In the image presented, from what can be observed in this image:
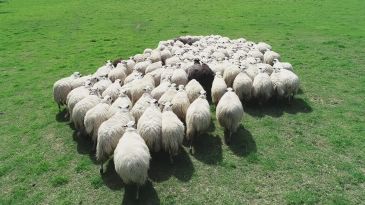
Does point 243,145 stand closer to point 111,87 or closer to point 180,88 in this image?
point 180,88

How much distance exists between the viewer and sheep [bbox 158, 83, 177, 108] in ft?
30.0

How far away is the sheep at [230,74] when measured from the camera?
10656 mm

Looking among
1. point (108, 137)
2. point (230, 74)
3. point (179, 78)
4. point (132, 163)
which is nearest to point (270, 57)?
point (230, 74)

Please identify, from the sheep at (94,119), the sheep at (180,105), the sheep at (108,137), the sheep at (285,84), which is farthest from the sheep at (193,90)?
the sheep at (108,137)

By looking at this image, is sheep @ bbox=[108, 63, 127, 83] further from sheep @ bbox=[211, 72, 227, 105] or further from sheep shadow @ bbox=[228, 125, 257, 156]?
sheep shadow @ bbox=[228, 125, 257, 156]

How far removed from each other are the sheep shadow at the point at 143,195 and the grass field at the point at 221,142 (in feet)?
0.06

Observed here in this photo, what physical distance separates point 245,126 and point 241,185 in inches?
98.7

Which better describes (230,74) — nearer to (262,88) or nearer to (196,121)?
(262,88)

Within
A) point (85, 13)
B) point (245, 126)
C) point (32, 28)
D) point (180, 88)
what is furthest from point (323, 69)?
A: point (85, 13)

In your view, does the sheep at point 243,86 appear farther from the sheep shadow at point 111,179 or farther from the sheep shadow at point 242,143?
the sheep shadow at point 111,179

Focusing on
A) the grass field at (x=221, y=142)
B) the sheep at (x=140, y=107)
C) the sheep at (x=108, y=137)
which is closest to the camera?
the grass field at (x=221, y=142)

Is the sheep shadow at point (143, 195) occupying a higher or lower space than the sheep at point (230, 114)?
lower

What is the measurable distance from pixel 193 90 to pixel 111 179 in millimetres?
3508

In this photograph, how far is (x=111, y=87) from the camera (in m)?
9.88
